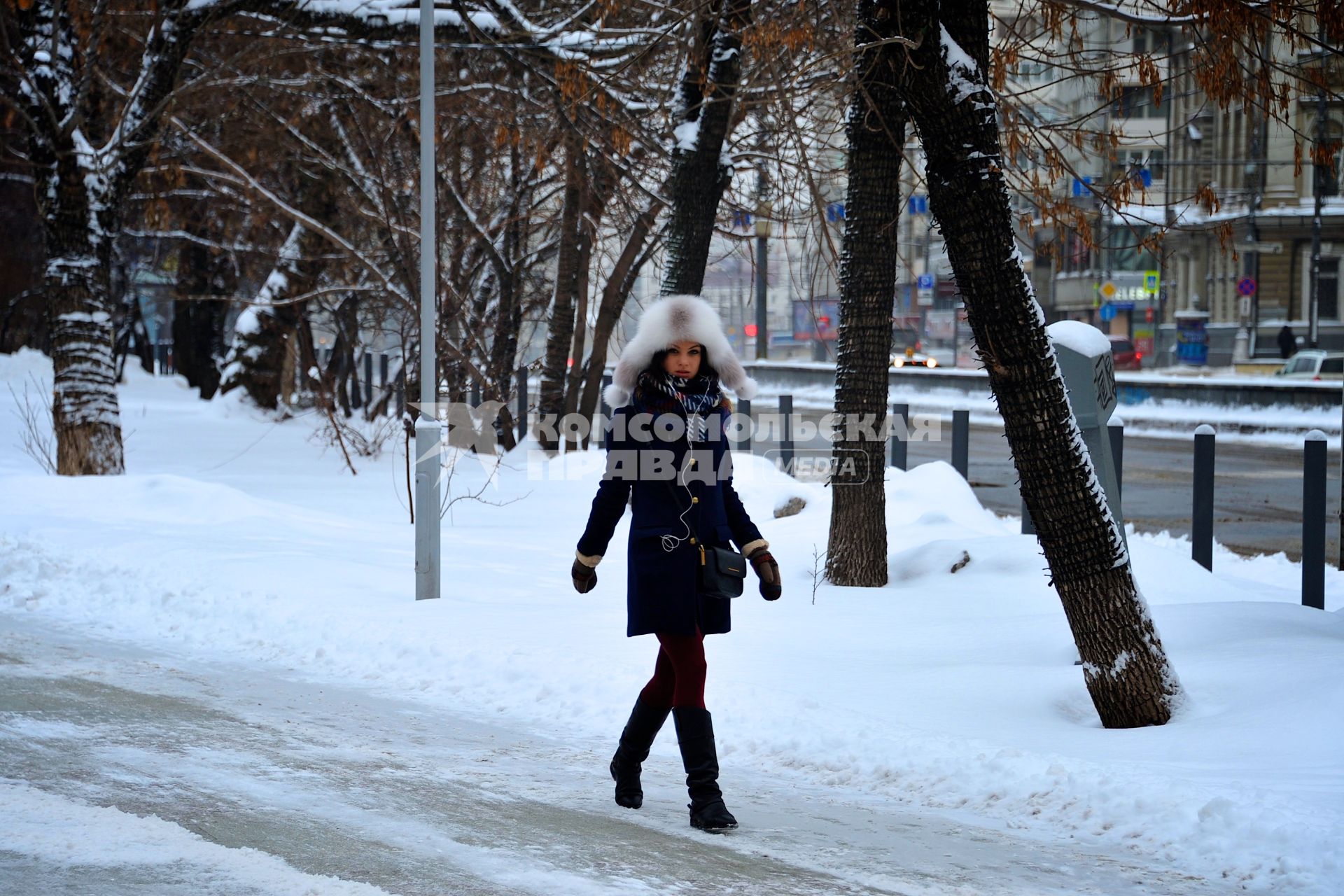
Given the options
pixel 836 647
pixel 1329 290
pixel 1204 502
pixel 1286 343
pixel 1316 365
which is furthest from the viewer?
pixel 1329 290

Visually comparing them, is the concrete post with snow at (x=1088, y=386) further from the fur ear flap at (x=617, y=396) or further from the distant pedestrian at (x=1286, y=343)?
the distant pedestrian at (x=1286, y=343)

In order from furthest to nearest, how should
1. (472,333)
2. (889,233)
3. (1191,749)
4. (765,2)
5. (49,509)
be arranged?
(472,333), (49,509), (765,2), (889,233), (1191,749)

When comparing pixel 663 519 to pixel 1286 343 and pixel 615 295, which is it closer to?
pixel 615 295

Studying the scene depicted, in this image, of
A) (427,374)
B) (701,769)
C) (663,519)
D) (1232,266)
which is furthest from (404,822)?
(1232,266)

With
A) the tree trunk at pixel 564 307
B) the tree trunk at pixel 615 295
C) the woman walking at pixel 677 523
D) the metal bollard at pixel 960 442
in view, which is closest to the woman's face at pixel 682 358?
the woman walking at pixel 677 523

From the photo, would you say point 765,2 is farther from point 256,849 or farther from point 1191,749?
point 256,849

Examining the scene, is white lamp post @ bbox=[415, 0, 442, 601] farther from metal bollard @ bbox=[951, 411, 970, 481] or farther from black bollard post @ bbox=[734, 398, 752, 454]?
black bollard post @ bbox=[734, 398, 752, 454]

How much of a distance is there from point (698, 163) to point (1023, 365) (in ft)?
17.9

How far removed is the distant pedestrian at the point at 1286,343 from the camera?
48094 millimetres

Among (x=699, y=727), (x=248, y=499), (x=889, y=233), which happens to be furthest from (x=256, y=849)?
(x=248, y=499)

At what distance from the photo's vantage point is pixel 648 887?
4.07 metres

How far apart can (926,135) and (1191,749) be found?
2751mm

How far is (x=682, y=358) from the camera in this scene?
4977 millimetres

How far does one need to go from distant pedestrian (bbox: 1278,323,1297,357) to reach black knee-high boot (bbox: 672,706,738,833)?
48.4 m
